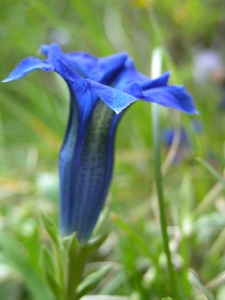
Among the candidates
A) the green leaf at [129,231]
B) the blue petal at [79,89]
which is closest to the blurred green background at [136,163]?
the green leaf at [129,231]

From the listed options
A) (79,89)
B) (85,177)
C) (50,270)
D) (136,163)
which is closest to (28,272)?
(50,270)

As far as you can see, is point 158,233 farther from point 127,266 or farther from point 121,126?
point 121,126

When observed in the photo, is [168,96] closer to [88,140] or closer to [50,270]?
[88,140]

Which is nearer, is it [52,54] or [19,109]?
[52,54]

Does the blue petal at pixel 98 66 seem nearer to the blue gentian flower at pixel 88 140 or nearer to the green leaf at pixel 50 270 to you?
the blue gentian flower at pixel 88 140

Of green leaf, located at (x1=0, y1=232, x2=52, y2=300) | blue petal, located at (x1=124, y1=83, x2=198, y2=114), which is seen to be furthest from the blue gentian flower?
green leaf, located at (x1=0, y1=232, x2=52, y2=300)

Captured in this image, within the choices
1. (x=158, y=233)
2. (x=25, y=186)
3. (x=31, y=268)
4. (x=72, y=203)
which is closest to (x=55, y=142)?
(x=25, y=186)

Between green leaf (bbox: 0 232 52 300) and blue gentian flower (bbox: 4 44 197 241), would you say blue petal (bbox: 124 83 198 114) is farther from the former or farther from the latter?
green leaf (bbox: 0 232 52 300)
